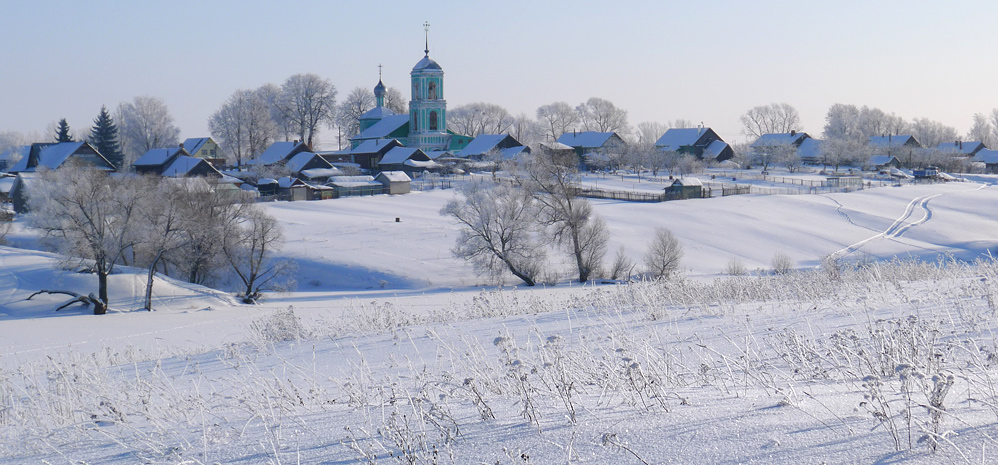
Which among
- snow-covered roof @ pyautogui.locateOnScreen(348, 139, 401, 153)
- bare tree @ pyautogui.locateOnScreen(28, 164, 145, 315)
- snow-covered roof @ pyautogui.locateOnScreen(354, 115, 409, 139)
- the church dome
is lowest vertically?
bare tree @ pyautogui.locateOnScreen(28, 164, 145, 315)

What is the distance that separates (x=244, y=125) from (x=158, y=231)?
228ft

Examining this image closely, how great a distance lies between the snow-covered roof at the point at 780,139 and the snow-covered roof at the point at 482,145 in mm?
32714

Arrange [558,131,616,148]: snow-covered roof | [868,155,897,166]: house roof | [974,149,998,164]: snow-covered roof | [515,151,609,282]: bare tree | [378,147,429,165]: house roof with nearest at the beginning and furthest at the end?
[515,151,609,282]: bare tree, [378,147,429,165]: house roof, [558,131,616,148]: snow-covered roof, [868,155,897,166]: house roof, [974,149,998,164]: snow-covered roof

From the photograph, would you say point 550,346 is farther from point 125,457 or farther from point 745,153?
point 745,153

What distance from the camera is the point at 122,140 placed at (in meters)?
92.2

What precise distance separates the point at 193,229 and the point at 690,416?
2877 centimetres

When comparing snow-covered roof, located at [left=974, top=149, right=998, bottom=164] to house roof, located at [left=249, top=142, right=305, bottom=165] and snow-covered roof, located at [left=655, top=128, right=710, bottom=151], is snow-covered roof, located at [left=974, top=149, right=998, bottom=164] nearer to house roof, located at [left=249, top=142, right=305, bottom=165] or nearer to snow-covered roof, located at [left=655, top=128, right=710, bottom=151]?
snow-covered roof, located at [left=655, top=128, right=710, bottom=151]

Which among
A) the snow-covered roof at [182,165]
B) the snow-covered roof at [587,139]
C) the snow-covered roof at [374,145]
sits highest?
the snow-covered roof at [587,139]

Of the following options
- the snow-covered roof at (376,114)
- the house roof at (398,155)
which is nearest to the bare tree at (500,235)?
the house roof at (398,155)

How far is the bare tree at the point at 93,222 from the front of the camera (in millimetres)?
24594

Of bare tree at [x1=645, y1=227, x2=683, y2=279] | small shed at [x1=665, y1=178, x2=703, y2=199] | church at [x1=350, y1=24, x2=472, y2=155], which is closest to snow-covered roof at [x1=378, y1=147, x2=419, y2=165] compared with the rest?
church at [x1=350, y1=24, x2=472, y2=155]

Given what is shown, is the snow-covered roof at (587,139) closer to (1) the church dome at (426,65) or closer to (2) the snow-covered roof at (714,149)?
(2) the snow-covered roof at (714,149)

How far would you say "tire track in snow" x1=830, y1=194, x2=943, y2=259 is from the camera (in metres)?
35.0

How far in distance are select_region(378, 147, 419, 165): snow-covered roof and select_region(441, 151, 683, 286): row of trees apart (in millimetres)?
42501
